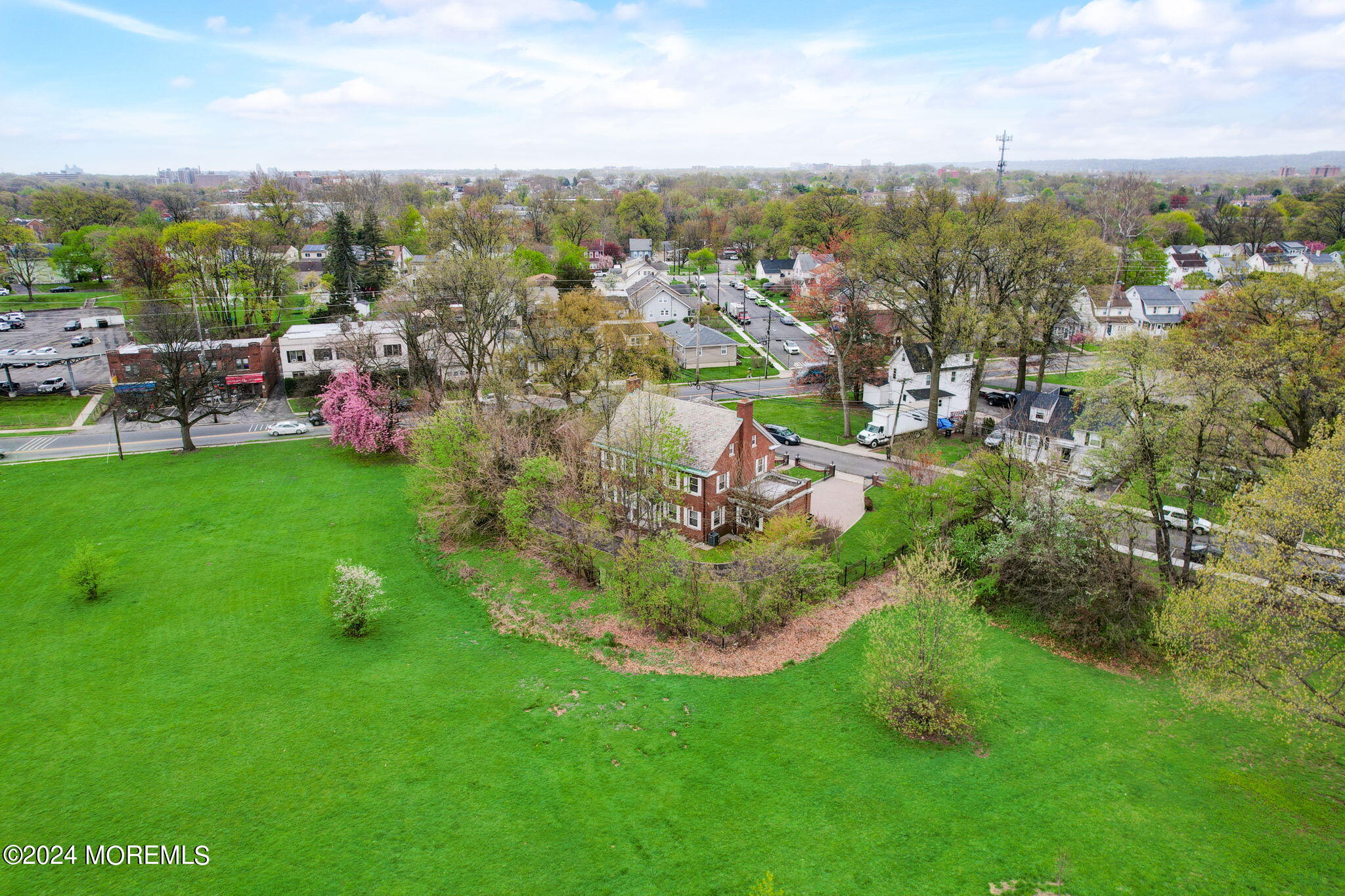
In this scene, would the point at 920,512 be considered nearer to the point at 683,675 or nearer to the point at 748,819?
the point at 683,675

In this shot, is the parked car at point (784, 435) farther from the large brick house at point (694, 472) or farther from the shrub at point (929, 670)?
the shrub at point (929, 670)

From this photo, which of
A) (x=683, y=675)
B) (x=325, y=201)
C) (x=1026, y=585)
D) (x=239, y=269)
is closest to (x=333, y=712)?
(x=683, y=675)

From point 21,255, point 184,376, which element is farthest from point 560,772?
point 21,255

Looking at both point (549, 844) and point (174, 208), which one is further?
point (174, 208)

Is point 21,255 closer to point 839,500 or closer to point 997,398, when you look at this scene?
point 839,500

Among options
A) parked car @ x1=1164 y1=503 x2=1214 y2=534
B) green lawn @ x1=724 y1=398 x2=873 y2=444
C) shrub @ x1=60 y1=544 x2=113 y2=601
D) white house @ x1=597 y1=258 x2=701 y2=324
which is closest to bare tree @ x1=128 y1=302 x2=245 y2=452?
shrub @ x1=60 y1=544 x2=113 y2=601
